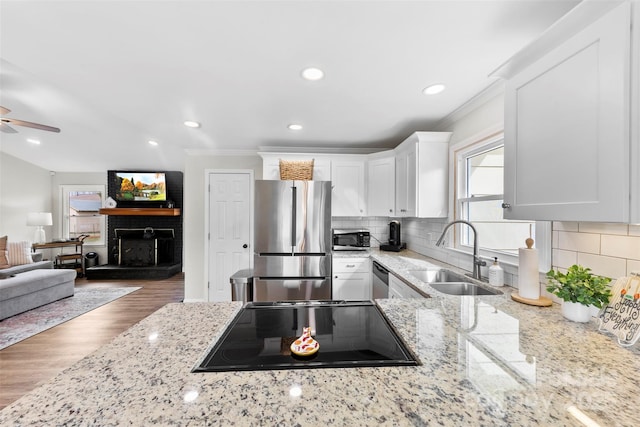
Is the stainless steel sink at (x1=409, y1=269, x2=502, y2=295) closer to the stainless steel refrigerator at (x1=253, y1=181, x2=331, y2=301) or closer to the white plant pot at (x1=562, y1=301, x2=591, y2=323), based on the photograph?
the white plant pot at (x1=562, y1=301, x2=591, y2=323)

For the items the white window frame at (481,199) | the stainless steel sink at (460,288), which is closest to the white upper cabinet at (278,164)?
the white window frame at (481,199)

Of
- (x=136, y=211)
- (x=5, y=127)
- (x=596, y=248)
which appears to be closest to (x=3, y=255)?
(x=136, y=211)

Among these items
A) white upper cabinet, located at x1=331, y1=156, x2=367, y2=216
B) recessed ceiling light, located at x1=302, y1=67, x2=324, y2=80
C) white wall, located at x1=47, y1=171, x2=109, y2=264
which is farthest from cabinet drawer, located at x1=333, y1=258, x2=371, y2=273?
white wall, located at x1=47, y1=171, x2=109, y2=264

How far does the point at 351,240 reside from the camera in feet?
11.2

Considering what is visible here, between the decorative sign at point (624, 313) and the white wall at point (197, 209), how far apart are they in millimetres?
3892

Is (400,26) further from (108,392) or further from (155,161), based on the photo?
(155,161)

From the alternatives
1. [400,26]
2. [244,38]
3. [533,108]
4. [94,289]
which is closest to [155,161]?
[94,289]

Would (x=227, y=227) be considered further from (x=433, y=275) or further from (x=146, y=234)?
(x=146, y=234)

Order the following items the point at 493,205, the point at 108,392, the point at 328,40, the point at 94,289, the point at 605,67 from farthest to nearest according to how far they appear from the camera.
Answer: the point at 94,289 → the point at 493,205 → the point at 328,40 → the point at 605,67 → the point at 108,392

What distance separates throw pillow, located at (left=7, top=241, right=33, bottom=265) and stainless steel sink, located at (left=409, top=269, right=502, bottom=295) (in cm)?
615

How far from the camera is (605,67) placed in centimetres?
85

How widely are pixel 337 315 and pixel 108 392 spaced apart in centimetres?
84

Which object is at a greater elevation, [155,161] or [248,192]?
[155,161]

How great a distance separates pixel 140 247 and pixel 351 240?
5.20m
